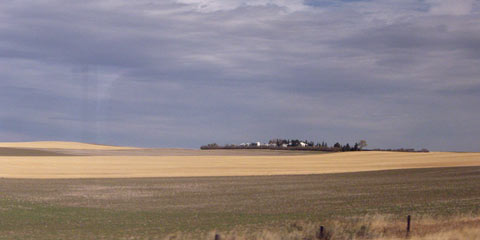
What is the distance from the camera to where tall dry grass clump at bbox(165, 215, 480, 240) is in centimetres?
1917

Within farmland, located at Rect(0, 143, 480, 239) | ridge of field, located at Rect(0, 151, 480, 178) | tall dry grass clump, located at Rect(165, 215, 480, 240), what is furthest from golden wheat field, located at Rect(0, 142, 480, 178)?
tall dry grass clump, located at Rect(165, 215, 480, 240)

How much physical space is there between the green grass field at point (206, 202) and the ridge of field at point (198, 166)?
261 inches

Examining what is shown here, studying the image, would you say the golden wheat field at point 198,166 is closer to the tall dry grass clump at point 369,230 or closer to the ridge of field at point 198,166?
the ridge of field at point 198,166

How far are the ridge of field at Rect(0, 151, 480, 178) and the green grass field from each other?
663cm

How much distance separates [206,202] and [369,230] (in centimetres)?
1482

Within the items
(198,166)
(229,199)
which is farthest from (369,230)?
(198,166)

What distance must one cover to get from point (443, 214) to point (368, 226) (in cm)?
562

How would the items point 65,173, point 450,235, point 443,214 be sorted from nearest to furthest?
1. point 450,235
2. point 443,214
3. point 65,173

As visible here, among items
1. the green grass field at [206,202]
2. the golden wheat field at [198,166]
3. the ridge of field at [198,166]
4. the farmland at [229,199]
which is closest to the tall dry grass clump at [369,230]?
the farmland at [229,199]

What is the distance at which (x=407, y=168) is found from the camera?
62.8 m

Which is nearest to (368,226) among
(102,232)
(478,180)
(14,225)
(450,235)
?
(450,235)

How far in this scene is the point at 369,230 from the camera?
21000mm

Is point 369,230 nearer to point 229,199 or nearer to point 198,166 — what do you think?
point 229,199

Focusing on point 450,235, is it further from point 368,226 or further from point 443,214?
point 443,214
